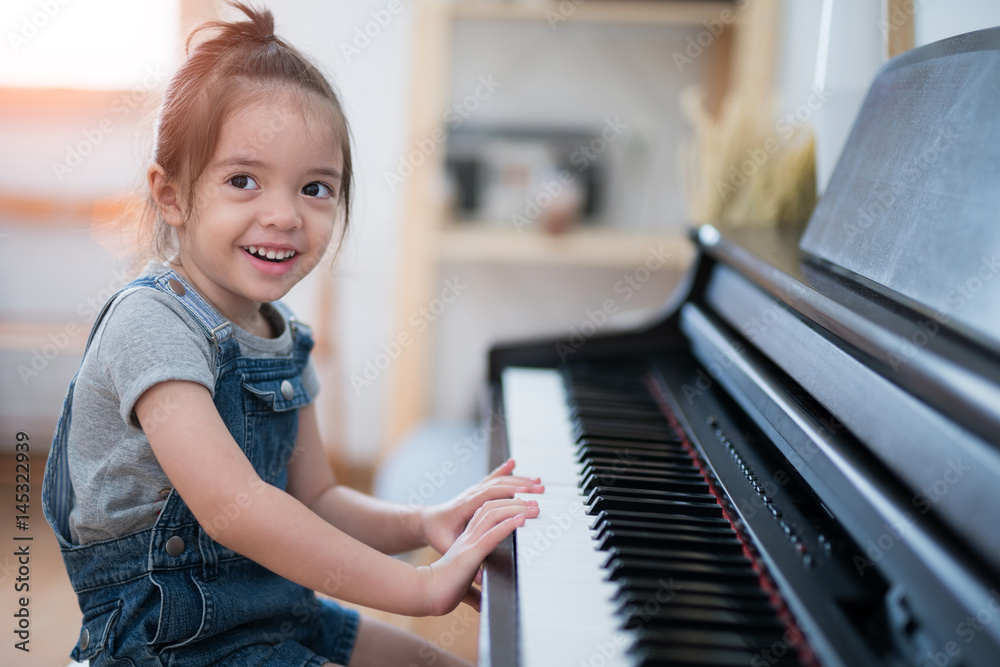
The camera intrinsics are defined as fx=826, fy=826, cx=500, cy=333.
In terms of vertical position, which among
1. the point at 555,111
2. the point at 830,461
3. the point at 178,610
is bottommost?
the point at 178,610

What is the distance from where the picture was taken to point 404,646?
1.07 m

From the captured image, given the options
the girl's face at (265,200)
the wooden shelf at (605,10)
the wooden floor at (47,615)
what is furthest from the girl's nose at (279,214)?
the wooden shelf at (605,10)

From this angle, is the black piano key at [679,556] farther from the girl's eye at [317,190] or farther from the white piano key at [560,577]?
the girl's eye at [317,190]

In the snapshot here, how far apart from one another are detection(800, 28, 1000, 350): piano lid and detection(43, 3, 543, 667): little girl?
45cm

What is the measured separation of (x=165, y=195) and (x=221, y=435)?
33cm

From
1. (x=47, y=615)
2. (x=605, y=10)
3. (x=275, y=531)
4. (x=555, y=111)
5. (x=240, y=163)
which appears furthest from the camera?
(x=555, y=111)

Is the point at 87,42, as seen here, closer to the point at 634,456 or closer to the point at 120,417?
the point at 120,417

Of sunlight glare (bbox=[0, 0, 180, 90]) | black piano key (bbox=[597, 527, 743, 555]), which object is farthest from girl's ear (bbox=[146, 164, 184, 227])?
sunlight glare (bbox=[0, 0, 180, 90])

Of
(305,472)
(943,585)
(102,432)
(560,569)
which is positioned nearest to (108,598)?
(102,432)

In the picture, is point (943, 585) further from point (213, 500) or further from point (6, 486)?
point (6, 486)

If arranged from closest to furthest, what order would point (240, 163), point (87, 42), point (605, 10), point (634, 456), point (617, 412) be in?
point (240, 163) → point (634, 456) → point (617, 412) → point (605, 10) → point (87, 42)

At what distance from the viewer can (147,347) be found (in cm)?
85

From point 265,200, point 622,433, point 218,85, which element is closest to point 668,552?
point 622,433

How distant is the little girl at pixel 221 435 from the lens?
81 cm
